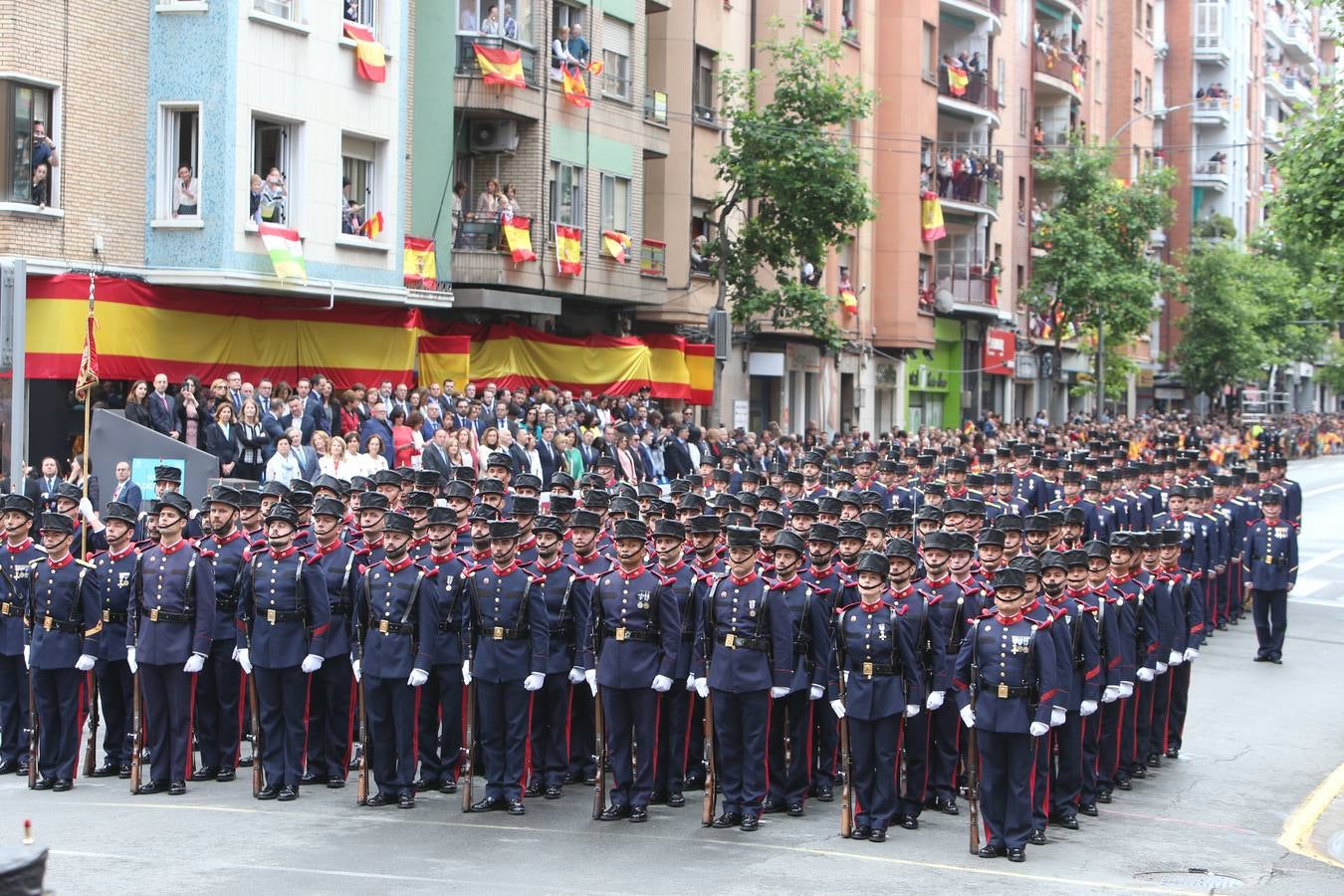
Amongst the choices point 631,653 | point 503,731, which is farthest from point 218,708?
point 631,653

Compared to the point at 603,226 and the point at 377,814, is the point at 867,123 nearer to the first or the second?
the point at 603,226

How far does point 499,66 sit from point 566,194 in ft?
11.0

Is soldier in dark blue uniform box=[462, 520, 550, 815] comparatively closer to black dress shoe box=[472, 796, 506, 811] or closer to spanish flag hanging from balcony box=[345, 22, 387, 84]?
black dress shoe box=[472, 796, 506, 811]

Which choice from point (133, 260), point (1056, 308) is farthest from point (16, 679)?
point (1056, 308)

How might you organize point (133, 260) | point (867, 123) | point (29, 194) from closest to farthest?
point (29, 194) → point (133, 260) → point (867, 123)

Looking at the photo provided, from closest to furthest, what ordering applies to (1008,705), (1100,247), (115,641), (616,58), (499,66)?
(1008,705), (115,641), (499,66), (616,58), (1100,247)

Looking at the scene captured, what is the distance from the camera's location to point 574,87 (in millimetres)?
32500

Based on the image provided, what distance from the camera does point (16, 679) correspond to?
47.4ft

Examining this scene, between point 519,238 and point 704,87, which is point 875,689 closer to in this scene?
point 519,238

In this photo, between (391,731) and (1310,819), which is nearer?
(391,731)

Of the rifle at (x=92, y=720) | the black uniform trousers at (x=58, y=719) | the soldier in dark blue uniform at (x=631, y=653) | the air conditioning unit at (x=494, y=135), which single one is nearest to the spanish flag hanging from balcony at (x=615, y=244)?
the air conditioning unit at (x=494, y=135)

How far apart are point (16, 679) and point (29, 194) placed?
412 inches

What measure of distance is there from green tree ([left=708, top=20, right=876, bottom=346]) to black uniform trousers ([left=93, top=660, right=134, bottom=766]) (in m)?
21.6

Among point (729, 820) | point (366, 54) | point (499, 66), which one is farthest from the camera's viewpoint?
point (499, 66)
